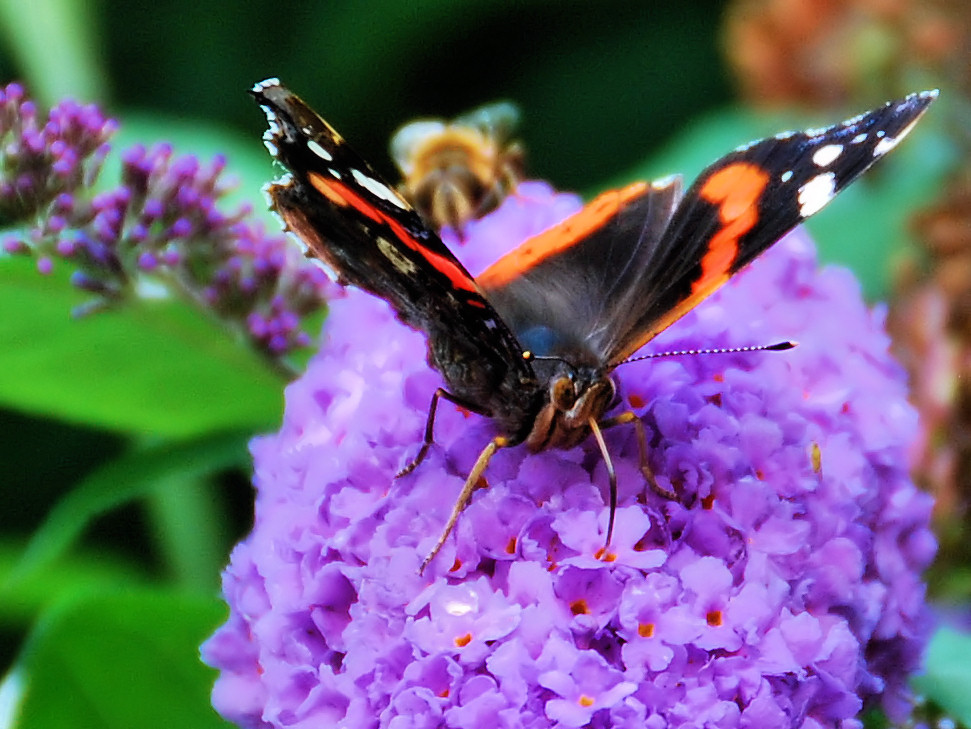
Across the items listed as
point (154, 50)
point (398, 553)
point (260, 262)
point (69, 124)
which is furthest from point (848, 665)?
point (154, 50)

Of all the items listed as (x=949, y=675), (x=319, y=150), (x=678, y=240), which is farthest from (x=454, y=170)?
(x=949, y=675)

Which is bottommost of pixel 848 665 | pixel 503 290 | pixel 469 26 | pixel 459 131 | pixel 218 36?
pixel 848 665

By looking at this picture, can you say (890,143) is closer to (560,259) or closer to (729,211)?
(729,211)

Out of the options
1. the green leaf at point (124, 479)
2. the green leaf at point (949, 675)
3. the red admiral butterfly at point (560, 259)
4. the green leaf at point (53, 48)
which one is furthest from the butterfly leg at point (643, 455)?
the green leaf at point (53, 48)

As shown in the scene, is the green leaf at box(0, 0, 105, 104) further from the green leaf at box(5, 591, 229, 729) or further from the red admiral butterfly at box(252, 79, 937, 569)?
the red admiral butterfly at box(252, 79, 937, 569)

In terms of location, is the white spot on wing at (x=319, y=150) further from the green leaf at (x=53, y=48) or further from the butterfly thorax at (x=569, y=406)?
the green leaf at (x=53, y=48)

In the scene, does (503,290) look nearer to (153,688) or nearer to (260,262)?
(260,262)
